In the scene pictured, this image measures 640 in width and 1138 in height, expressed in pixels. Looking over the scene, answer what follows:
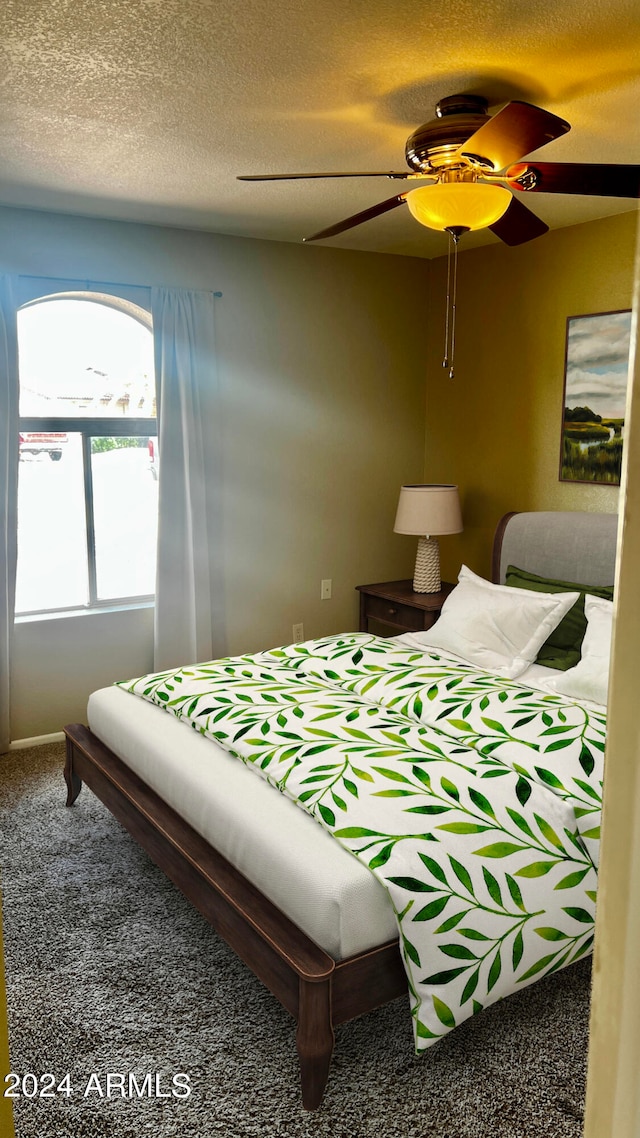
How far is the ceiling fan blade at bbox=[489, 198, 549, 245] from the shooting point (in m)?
2.56

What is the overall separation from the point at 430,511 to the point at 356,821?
2593mm

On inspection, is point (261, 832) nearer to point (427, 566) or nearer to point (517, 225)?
point (517, 225)

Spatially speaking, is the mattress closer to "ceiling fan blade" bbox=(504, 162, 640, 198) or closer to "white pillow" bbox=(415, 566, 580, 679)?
"white pillow" bbox=(415, 566, 580, 679)

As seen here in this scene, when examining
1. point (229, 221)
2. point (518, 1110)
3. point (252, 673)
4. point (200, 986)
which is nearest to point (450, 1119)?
point (518, 1110)

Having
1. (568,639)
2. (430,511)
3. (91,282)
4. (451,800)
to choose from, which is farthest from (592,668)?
(91,282)

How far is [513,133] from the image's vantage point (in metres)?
2.00

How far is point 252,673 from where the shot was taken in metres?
3.29

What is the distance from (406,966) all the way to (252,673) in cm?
150

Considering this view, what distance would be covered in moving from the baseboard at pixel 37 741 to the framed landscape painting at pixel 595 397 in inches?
116

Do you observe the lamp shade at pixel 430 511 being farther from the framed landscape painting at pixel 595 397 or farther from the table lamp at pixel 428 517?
the framed landscape painting at pixel 595 397

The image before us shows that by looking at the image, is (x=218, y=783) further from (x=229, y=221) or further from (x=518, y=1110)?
(x=229, y=221)

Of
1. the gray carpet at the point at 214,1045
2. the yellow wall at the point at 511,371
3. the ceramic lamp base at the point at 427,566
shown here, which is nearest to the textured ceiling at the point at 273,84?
the yellow wall at the point at 511,371

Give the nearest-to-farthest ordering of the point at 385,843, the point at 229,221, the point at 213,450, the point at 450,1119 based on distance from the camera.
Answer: the point at 450,1119 → the point at 385,843 → the point at 229,221 → the point at 213,450

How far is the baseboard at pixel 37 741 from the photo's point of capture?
4.09m
